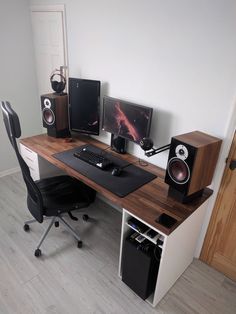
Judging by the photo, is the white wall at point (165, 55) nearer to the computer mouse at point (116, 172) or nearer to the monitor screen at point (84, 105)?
the monitor screen at point (84, 105)

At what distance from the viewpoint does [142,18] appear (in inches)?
68.3

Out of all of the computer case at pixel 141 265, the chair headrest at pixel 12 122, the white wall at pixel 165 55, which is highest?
the white wall at pixel 165 55

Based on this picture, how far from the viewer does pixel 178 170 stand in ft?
4.81

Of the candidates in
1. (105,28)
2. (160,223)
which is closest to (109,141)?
(105,28)

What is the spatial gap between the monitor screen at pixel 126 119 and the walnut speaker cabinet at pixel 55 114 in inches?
18.2

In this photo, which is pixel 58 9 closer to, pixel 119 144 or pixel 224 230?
pixel 119 144

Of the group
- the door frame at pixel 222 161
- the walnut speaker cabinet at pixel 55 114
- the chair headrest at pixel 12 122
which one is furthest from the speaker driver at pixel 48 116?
the door frame at pixel 222 161

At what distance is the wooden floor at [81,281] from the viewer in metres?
1.61

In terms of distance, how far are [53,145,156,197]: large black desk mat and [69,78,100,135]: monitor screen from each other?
1.15 ft

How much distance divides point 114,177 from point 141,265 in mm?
630

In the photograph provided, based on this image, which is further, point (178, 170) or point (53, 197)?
point (53, 197)

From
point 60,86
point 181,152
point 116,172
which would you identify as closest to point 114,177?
point 116,172

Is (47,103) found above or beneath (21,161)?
above

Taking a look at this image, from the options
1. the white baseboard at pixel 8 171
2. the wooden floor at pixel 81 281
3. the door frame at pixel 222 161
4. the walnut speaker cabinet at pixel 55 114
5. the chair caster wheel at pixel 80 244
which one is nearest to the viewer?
the door frame at pixel 222 161
